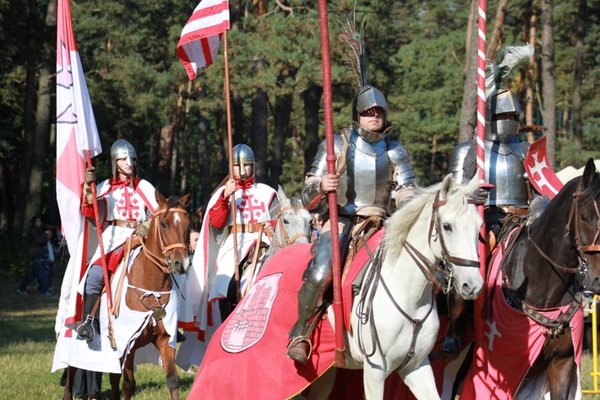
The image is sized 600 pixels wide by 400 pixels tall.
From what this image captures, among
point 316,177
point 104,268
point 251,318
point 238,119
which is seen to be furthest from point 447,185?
point 238,119

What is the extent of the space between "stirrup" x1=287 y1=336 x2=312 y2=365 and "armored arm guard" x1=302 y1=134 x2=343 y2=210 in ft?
3.02

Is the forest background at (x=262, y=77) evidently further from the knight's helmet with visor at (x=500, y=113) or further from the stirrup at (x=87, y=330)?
the stirrup at (x=87, y=330)

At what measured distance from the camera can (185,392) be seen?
11570 mm

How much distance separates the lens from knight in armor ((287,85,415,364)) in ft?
25.1

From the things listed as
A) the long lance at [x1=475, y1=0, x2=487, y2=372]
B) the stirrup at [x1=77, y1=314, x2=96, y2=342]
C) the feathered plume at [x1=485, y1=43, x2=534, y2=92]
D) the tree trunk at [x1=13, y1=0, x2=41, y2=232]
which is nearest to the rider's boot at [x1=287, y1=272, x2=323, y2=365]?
the long lance at [x1=475, y1=0, x2=487, y2=372]

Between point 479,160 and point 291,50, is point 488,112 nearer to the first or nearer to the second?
point 479,160

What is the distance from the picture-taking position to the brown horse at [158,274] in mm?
10039

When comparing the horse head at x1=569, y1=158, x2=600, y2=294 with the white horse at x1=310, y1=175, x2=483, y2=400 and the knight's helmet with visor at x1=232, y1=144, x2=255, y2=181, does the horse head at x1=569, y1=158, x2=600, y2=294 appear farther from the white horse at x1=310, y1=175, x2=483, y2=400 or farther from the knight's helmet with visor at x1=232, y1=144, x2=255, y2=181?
the knight's helmet with visor at x1=232, y1=144, x2=255, y2=181

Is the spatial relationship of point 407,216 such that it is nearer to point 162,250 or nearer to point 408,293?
point 408,293

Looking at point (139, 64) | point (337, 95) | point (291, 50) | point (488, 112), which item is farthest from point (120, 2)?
point (488, 112)

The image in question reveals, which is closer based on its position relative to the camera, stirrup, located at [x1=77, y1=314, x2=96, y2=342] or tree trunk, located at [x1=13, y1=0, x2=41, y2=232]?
stirrup, located at [x1=77, y1=314, x2=96, y2=342]

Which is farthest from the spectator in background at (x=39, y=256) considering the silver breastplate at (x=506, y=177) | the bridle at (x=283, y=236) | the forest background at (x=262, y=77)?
the silver breastplate at (x=506, y=177)

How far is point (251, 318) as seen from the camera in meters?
8.30

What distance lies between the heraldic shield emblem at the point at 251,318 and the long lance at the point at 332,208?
78cm
